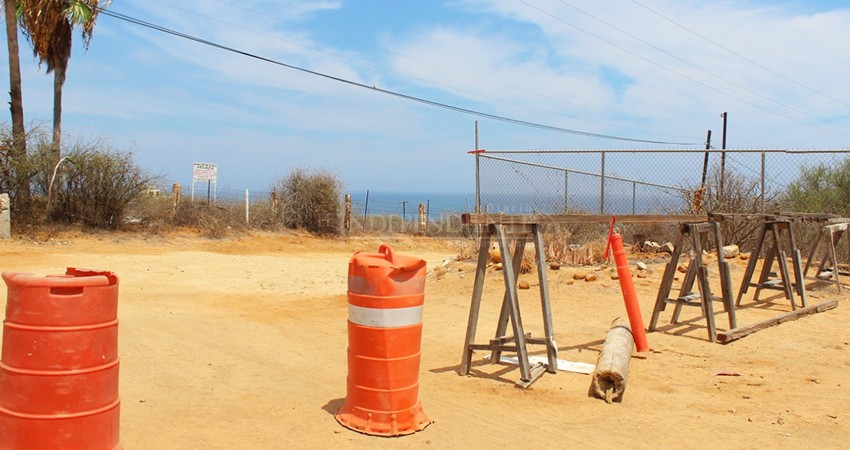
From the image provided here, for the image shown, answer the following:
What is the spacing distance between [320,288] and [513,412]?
8309mm

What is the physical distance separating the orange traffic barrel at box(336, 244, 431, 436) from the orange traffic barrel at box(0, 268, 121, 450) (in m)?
1.77

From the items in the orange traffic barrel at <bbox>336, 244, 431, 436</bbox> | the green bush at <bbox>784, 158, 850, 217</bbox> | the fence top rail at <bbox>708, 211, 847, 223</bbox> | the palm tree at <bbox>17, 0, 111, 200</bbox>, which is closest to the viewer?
the orange traffic barrel at <bbox>336, 244, 431, 436</bbox>

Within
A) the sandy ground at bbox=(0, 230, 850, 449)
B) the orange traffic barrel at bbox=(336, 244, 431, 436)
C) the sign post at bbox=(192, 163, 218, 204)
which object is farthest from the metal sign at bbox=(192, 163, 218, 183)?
the orange traffic barrel at bbox=(336, 244, 431, 436)

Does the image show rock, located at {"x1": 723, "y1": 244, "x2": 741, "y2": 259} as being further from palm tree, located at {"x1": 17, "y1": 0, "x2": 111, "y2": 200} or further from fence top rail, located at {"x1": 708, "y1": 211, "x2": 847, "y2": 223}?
palm tree, located at {"x1": 17, "y1": 0, "x2": 111, "y2": 200}

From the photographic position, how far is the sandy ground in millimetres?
5000

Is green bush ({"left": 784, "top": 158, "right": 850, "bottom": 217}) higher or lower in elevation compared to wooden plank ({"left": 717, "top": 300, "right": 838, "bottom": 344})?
higher

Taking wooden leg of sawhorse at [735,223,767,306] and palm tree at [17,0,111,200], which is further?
palm tree at [17,0,111,200]

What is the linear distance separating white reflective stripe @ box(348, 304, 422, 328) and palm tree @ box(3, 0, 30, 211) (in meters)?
18.7

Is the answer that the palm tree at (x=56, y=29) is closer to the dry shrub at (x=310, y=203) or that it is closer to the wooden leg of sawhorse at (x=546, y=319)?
the dry shrub at (x=310, y=203)

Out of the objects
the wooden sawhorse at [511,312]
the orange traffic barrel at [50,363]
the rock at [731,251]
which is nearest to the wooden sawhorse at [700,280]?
the wooden sawhorse at [511,312]

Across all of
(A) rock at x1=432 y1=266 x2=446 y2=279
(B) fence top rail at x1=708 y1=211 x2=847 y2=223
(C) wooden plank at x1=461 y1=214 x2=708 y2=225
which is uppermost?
(B) fence top rail at x1=708 y1=211 x2=847 y2=223

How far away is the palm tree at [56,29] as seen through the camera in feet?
69.3

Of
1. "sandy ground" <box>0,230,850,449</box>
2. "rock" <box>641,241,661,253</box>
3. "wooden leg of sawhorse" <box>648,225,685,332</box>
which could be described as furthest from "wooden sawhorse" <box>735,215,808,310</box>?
"rock" <box>641,241,661,253</box>

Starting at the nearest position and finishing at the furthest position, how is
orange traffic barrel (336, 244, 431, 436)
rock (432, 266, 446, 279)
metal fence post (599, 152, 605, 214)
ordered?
orange traffic barrel (336, 244, 431, 436) < metal fence post (599, 152, 605, 214) < rock (432, 266, 446, 279)
